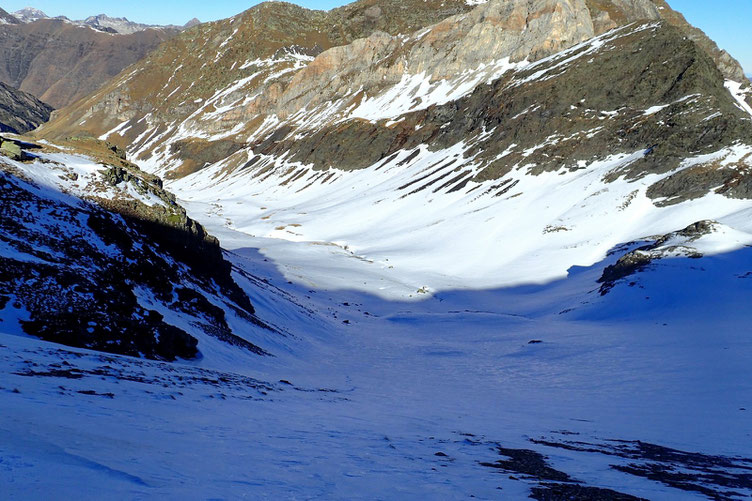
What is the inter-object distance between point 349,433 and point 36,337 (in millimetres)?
7033

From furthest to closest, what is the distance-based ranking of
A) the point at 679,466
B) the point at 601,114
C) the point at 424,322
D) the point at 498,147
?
the point at 498,147 < the point at 601,114 < the point at 424,322 < the point at 679,466

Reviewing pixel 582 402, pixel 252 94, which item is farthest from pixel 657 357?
pixel 252 94

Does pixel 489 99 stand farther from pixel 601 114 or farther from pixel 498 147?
pixel 601 114

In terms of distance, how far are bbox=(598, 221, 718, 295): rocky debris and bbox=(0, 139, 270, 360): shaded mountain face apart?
21.5 m

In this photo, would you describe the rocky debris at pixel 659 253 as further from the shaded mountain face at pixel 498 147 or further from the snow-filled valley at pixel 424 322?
the shaded mountain face at pixel 498 147

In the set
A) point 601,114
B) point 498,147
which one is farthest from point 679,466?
point 498,147

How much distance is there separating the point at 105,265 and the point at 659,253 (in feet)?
94.9

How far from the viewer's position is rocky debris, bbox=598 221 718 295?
3114 centimetres

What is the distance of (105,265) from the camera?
16.3 metres

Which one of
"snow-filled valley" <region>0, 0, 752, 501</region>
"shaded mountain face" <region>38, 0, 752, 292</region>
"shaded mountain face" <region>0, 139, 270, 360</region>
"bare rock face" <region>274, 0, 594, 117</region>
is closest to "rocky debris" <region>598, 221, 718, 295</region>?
"snow-filled valley" <region>0, 0, 752, 501</region>

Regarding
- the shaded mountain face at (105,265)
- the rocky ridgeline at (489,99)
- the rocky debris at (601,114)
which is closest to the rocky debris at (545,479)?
the shaded mountain face at (105,265)

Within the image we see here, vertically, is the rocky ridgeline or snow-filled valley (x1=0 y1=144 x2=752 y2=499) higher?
the rocky ridgeline

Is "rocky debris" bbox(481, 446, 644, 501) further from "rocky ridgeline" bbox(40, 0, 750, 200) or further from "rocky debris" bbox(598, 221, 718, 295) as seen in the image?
"rocky ridgeline" bbox(40, 0, 750, 200)

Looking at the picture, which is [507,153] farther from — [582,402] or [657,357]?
[582,402]
